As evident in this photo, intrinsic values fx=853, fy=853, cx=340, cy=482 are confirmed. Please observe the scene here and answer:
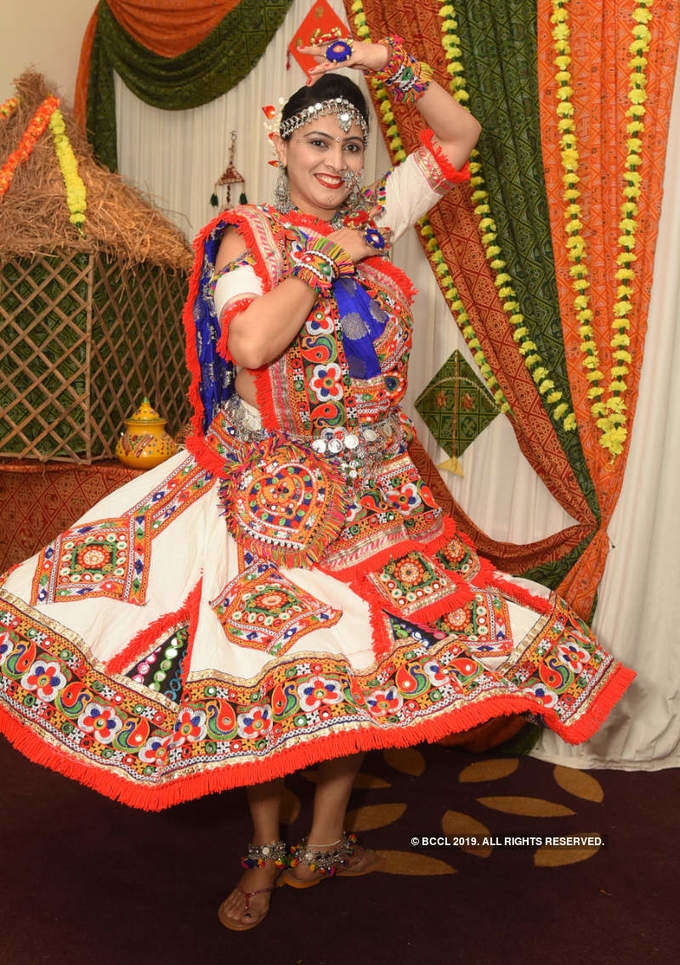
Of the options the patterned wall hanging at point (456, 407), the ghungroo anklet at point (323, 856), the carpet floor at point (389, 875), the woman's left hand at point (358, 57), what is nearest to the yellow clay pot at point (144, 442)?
→ the patterned wall hanging at point (456, 407)

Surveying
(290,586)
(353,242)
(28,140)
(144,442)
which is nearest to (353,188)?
(353,242)

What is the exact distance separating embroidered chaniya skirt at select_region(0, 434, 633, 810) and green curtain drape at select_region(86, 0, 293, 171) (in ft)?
5.74

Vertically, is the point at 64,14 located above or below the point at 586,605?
above

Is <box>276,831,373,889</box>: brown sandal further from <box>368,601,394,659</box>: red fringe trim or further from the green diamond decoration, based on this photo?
the green diamond decoration

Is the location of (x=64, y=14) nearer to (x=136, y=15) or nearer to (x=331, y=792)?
(x=136, y=15)

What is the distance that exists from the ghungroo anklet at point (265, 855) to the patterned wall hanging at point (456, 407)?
1.26 meters

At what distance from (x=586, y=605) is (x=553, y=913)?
866 millimetres

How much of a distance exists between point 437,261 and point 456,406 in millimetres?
438

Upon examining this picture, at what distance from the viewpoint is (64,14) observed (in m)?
3.19

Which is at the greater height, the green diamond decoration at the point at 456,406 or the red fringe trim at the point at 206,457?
the green diamond decoration at the point at 456,406

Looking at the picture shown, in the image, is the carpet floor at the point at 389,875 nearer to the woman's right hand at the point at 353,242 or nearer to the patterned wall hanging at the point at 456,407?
the patterned wall hanging at the point at 456,407

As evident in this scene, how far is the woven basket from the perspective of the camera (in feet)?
8.91

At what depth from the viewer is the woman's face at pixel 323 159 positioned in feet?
6.34

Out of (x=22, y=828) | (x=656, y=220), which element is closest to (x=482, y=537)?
(x=656, y=220)
